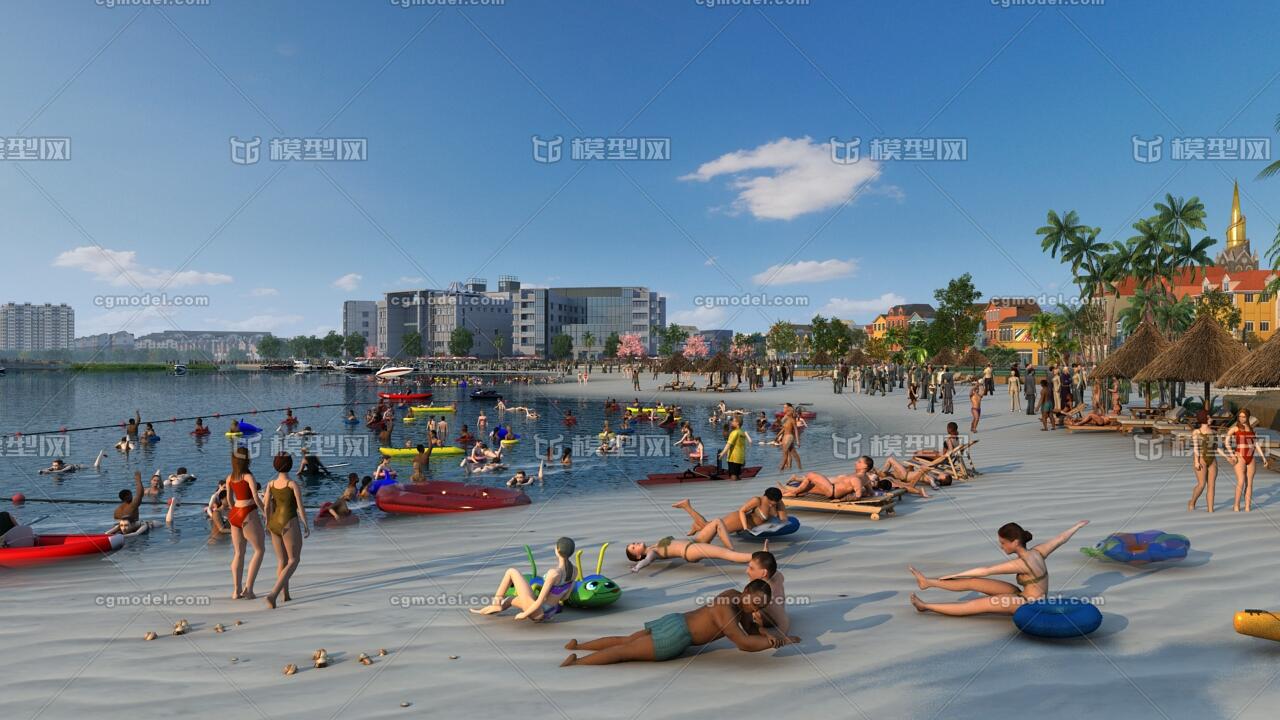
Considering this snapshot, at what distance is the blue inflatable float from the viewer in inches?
318

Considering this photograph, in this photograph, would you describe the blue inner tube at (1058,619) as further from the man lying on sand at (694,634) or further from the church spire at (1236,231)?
the church spire at (1236,231)

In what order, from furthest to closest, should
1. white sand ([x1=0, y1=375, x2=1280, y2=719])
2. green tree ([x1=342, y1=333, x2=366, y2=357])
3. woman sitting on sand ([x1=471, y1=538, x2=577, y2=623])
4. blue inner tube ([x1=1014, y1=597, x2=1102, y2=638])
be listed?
1. green tree ([x1=342, y1=333, x2=366, y2=357])
2. woman sitting on sand ([x1=471, y1=538, x2=577, y2=623])
3. blue inner tube ([x1=1014, y1=597, x2=1102, y2=638])
4. white sand ([x1=0, y1=375, x2=1280, y2=719])

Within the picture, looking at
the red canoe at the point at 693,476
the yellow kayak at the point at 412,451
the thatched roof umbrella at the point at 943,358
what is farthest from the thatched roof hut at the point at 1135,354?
the yellow kayak at the point at 412,451

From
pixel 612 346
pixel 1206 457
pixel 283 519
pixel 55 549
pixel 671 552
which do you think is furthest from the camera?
pixel 612 346

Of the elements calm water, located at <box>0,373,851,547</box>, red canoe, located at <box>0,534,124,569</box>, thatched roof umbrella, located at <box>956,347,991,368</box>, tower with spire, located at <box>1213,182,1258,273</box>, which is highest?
tower with spire, located at <box>1213,182,1258,273</box>

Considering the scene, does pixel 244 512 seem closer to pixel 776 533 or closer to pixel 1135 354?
pixel 776 533

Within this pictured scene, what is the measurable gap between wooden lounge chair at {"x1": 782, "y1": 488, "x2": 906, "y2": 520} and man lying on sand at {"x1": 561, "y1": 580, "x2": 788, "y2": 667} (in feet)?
19.0

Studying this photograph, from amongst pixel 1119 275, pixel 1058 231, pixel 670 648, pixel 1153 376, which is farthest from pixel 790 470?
pixel 1119 275

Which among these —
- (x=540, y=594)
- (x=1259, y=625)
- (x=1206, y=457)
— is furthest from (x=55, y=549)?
(x=1206, y=457)

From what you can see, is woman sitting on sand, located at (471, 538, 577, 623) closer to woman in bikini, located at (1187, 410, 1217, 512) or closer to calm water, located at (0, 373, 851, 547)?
calm water, located at (0, 373, 851, 547)

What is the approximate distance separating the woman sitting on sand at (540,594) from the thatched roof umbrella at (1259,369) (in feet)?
53.0

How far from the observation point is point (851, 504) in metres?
11.6

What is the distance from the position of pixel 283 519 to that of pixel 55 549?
6.09m

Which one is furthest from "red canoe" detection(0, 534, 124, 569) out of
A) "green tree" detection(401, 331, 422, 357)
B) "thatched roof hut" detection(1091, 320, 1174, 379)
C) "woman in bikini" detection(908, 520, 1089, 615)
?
"green tree" detection(401, 331, 422, 357)
